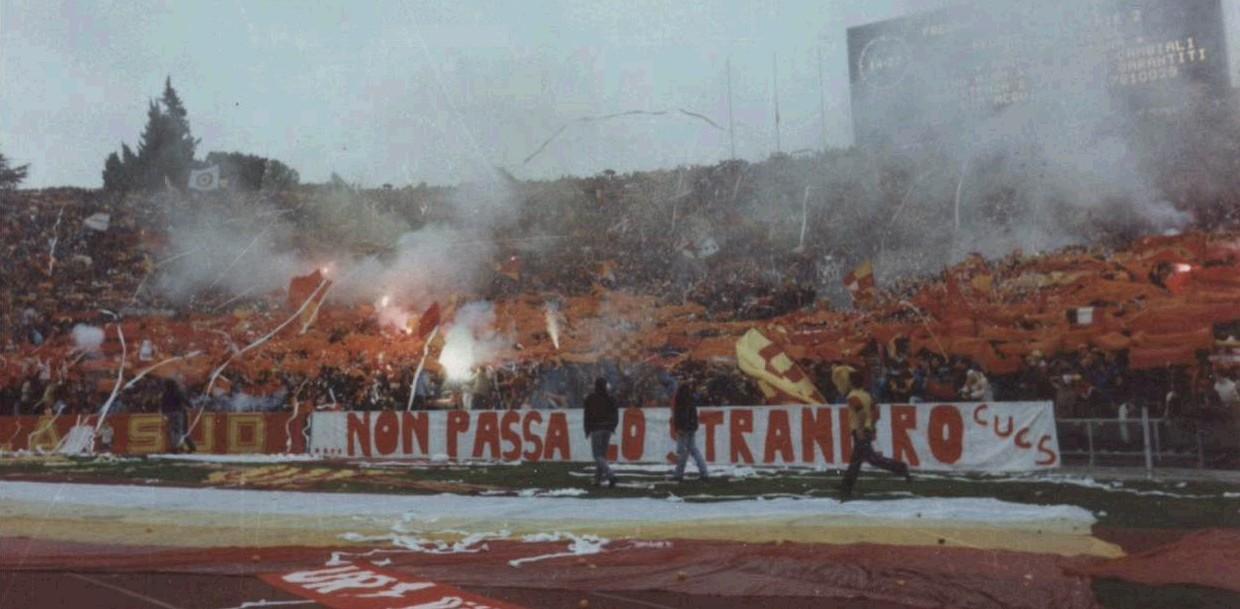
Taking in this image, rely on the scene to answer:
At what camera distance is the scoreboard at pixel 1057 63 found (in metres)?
24.4

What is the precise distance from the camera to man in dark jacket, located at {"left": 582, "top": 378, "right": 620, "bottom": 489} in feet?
38.6

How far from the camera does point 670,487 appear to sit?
1138 cm

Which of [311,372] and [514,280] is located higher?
[514,280]

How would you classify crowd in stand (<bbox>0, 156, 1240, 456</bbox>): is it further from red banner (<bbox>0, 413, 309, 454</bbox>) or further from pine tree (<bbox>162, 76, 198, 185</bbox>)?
pine tree (<bbox>162, 76, 198, 185</bbox>)

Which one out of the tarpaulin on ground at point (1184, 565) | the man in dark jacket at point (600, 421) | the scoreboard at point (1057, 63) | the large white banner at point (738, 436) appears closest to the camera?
the tarpaulin on ground at point (1184, 565)

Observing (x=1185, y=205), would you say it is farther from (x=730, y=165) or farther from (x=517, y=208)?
(x=517, y=208)

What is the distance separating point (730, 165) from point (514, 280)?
7.25 m

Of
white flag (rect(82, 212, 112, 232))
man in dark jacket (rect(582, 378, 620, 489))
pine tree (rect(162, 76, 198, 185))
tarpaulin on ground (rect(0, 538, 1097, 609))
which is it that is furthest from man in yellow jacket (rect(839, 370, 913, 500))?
pine tree (rect(162, 76, 198, 185))

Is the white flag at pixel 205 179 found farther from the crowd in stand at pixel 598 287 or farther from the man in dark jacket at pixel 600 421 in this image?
the man in dark jacket at pixel 600 421

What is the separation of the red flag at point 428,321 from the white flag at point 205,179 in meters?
12.0

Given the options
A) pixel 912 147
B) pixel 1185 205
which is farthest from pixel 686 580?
pixel 912 147

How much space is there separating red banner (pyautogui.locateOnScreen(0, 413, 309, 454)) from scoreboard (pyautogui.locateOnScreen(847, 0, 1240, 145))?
16.9 m

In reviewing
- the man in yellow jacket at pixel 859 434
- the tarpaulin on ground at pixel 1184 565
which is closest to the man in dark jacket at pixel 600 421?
the man in yellow jacket at pixel 859 434

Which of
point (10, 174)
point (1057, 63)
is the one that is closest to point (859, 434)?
point (1057, 63)
